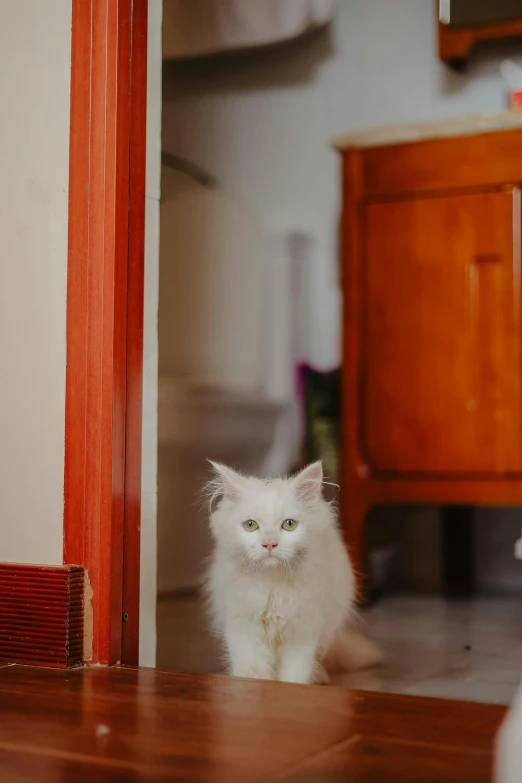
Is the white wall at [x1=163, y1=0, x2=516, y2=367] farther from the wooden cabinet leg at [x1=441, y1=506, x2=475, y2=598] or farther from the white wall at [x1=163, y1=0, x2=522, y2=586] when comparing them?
the wooden cabinet leg at [x1=441, y1=506, x2=475, y2=598]

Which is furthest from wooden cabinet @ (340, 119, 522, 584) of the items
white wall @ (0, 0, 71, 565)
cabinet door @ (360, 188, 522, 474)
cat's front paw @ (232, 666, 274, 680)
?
white wall @ (0, 0, 71, 565)

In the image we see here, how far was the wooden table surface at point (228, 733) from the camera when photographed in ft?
2.89

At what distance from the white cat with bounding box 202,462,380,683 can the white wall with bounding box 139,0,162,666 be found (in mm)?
152

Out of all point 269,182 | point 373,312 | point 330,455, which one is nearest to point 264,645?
point 330,455

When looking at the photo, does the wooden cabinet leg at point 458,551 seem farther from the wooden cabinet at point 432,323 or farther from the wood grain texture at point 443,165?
the wood grain texture at point 443,165

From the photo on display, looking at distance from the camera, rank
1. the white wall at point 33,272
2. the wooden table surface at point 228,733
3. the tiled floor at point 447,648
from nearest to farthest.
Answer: the wooden table surface at point 228,733, the tiled floor at point 447,648, the white wall at point 33,272

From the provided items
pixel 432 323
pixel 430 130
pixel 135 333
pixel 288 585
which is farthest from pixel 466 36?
pixel 288 585

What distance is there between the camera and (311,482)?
4.52 ft

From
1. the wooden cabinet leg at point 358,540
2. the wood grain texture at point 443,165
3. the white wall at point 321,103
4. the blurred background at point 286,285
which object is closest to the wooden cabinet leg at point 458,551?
the blurred background at point 286,285

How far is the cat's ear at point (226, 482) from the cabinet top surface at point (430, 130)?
0.52 metres

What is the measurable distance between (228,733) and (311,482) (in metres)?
0.45

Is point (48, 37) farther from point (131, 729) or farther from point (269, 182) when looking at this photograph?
point (131, 729)

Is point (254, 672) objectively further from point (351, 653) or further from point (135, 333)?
point (135, 333)

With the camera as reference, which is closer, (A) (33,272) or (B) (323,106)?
(B) (323,106)
